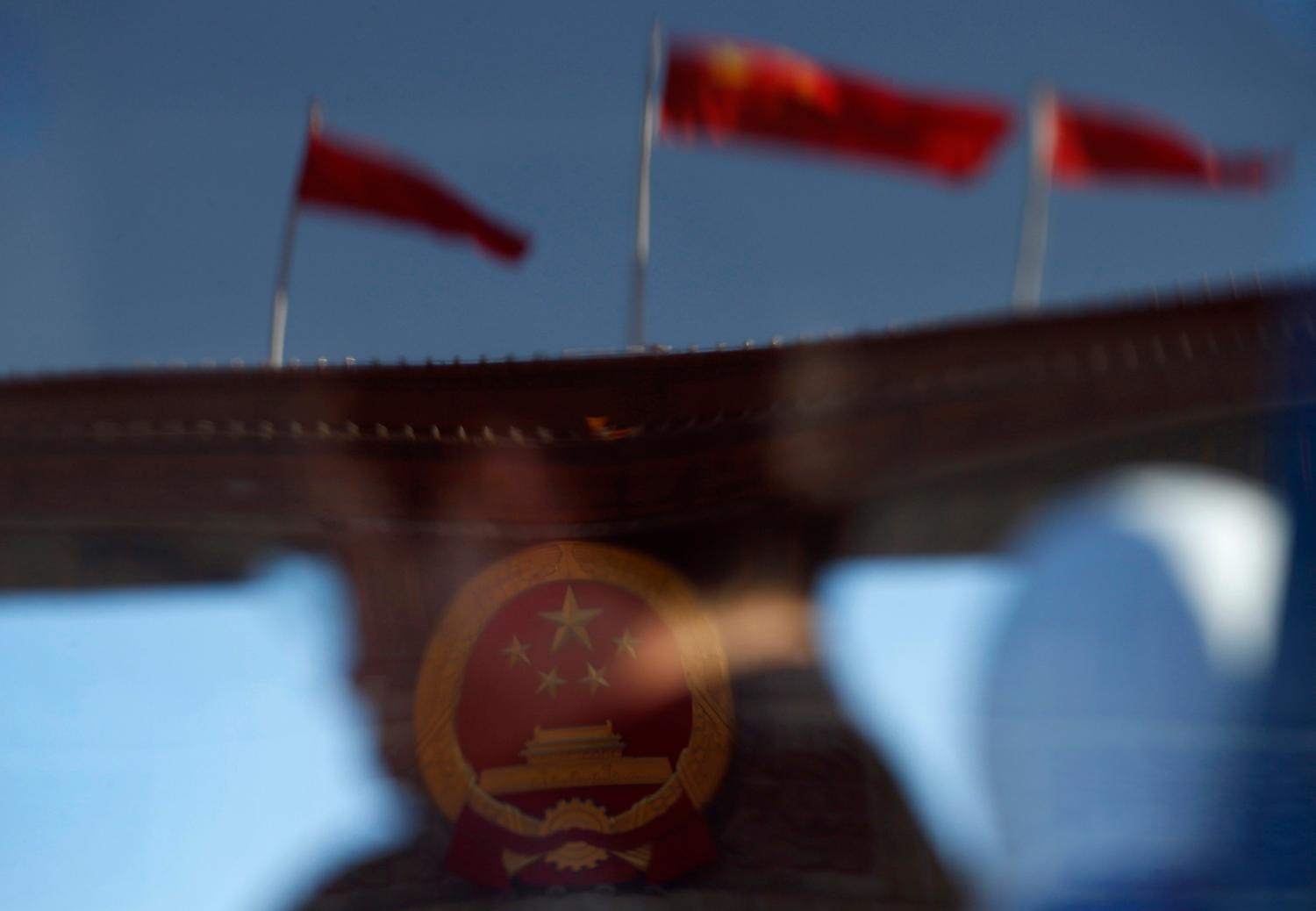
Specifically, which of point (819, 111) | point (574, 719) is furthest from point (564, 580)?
point (819, 111)

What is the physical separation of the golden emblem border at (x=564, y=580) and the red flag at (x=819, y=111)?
215 cm

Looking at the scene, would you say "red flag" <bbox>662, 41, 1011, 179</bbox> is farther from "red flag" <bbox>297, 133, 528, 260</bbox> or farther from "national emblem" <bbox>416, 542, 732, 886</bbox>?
"national emblem" <bbox>416, 542, 732, 886</bbox>

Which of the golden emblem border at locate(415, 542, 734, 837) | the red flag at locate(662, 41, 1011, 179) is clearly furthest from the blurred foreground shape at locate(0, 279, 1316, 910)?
the red flag at locate(662, 41, 1011, 179)

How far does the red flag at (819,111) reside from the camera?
17.7 ft

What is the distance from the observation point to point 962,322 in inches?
190

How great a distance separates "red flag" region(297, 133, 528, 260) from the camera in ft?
19.8

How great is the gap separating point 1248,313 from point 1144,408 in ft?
1.72

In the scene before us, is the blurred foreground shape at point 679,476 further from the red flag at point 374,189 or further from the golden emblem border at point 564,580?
the red flag at point 374,189

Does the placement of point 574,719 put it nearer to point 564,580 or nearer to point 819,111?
point 564,580

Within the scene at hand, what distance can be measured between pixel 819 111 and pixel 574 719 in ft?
9.65

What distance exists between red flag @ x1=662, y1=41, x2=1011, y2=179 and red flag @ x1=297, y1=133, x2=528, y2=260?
48.4 inches

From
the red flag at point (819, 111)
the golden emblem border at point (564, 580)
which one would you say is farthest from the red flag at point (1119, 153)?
the golden emblem border at point (564, 580)

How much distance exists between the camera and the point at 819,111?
18.2 ft

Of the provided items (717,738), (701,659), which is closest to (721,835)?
(717,738)
